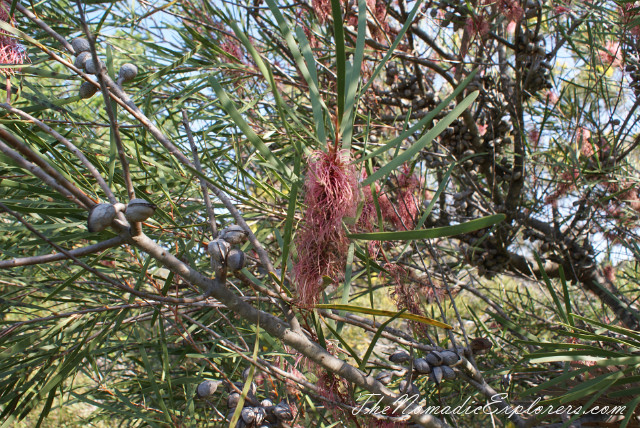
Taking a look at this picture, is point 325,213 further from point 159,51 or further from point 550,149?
point 550,149

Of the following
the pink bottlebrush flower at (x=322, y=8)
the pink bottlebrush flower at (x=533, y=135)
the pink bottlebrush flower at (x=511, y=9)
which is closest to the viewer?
the pink bottlebrush flower at (x=322, y=8)

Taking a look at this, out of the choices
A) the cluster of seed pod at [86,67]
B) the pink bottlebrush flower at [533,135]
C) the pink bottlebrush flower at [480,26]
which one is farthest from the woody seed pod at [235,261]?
the pink bottlebrush flower at [533,135]

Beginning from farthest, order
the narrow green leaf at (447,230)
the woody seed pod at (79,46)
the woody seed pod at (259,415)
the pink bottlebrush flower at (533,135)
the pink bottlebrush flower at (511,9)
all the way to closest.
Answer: the pink bottlebrush flower at (533,135)
the pink bottlebrush flower at (511,9)
the woody seed pod at (259,415)
the woody seed pod at (79,46)
the narrow green leaf at (447,230)

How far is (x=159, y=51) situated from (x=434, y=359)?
0.85m

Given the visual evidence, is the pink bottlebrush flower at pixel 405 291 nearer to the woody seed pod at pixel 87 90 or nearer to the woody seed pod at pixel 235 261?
the woody seed pod at pixel 235 261

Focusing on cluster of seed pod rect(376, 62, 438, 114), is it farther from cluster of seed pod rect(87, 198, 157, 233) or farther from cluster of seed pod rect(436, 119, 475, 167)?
cluster of seed pod rect(87, 198, 157, 233)

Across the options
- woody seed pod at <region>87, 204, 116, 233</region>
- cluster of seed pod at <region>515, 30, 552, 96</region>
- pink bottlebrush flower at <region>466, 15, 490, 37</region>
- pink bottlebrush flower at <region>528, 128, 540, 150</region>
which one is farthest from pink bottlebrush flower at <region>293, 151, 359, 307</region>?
pink bottlebrush flower at <region>528, 128, 540, 150</region>

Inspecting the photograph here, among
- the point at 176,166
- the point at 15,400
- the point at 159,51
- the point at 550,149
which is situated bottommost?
the point at 15,400

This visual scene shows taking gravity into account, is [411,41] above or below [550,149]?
above

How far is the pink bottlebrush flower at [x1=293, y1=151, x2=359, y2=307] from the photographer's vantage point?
402mm

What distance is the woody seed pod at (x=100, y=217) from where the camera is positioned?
0.32 metres

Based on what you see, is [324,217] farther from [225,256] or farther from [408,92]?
[408,92]

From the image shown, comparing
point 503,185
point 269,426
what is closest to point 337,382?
point 269,426

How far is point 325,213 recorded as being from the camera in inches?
16.1
